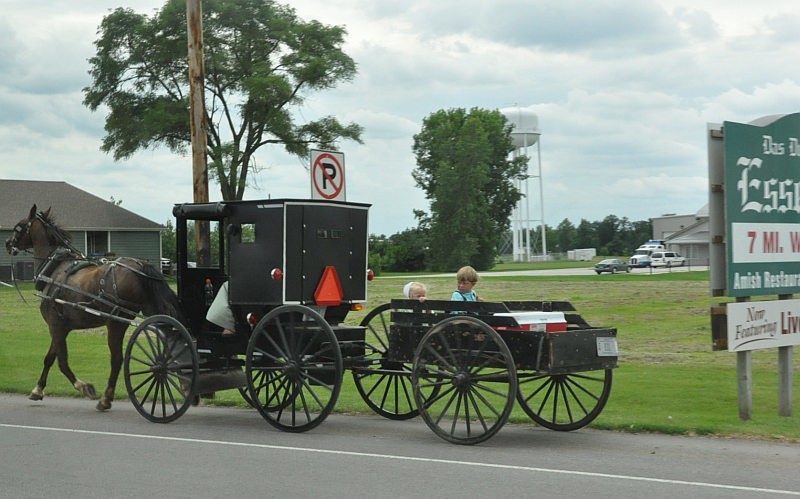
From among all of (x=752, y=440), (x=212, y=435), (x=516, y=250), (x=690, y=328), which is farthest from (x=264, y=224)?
(x=516, y=250)

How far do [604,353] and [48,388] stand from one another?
9110 mm

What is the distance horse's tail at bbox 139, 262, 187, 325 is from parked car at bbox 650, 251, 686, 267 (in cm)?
6942

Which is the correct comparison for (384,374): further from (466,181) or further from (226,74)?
(466,181)

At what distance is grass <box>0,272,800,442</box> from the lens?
36.8ft

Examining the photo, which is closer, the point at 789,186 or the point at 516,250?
the point at 789,186

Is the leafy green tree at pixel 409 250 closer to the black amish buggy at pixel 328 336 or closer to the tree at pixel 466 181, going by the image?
the tree at pixel 466 181

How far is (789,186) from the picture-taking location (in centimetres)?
1191

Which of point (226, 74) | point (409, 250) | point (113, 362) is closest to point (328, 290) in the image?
point (113, 362)

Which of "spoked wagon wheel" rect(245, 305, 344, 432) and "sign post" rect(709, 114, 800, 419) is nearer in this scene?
"spoked wagon wheel" rect(245, 305, 344, 432)

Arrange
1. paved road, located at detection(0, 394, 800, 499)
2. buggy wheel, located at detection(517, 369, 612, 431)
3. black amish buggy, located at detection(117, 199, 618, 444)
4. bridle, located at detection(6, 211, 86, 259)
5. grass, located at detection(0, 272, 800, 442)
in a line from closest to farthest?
1. paved road, located at detection(0, 394, 800, 499)
2. black amish buggy, located at detection(117, 199, 618, 444)
3. buggy wheel, located at detection(517, 369, 612, 431)
4. grass, located at detection(0, 272, 800, 442)
5. bridle, located at detection(6, 211, 86, 259)

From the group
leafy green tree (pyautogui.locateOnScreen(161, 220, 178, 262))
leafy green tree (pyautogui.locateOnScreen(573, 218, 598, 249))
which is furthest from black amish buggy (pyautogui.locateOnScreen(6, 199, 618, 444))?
leafy green tree (pyautogui.locateOnScreen(573, 218, 598, 249))

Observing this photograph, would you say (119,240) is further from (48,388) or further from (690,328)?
(48,388)

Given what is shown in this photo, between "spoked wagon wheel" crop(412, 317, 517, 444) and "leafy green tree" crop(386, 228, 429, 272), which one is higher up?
"leafy green tree" crop(386, 228, 429, 272)

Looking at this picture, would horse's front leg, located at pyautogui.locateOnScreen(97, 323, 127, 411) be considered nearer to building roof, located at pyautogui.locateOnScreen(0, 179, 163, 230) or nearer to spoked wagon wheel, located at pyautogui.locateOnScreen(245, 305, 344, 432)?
spoked wagon wheel, located at pyautogui.locateOnScreen(245, 305, 344, 432)
